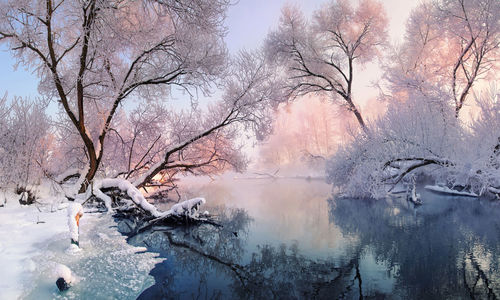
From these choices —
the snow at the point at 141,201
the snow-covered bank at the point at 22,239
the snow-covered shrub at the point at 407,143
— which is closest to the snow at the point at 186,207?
the snow at the point at 141,201

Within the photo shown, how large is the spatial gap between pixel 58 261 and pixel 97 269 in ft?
2.14

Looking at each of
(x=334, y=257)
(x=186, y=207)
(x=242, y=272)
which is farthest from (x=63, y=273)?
(x=186, y=207)

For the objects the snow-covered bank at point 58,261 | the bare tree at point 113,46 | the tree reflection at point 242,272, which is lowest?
the tree reflection at point 242,272

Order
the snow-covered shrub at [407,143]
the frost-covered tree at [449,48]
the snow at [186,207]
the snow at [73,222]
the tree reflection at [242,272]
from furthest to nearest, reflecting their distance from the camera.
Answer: the frost-covered tree at [449,48] → the snow-covered shrub at [407,143] → the snow at [186,207] → the snow at [73,222] → the tree reflection at [242,272]

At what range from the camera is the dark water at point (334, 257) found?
4961 mm

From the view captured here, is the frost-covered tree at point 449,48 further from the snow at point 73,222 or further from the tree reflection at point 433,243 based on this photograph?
the snow at point 73,222

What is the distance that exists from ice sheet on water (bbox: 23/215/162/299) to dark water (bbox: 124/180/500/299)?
35cm

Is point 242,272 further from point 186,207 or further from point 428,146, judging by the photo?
point 428,146

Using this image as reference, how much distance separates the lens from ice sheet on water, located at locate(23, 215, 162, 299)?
4.15m

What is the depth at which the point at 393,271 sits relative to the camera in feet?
18.9

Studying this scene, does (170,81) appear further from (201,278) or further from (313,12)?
(313,12)

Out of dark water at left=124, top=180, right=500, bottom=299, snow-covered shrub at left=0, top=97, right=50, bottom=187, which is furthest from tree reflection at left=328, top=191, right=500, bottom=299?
snow-covered shrub at left=0, top=97, right=50, bottom=187

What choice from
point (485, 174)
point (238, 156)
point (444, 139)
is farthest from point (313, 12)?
point (485, 174)

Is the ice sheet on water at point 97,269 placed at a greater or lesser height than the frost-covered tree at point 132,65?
lesser
